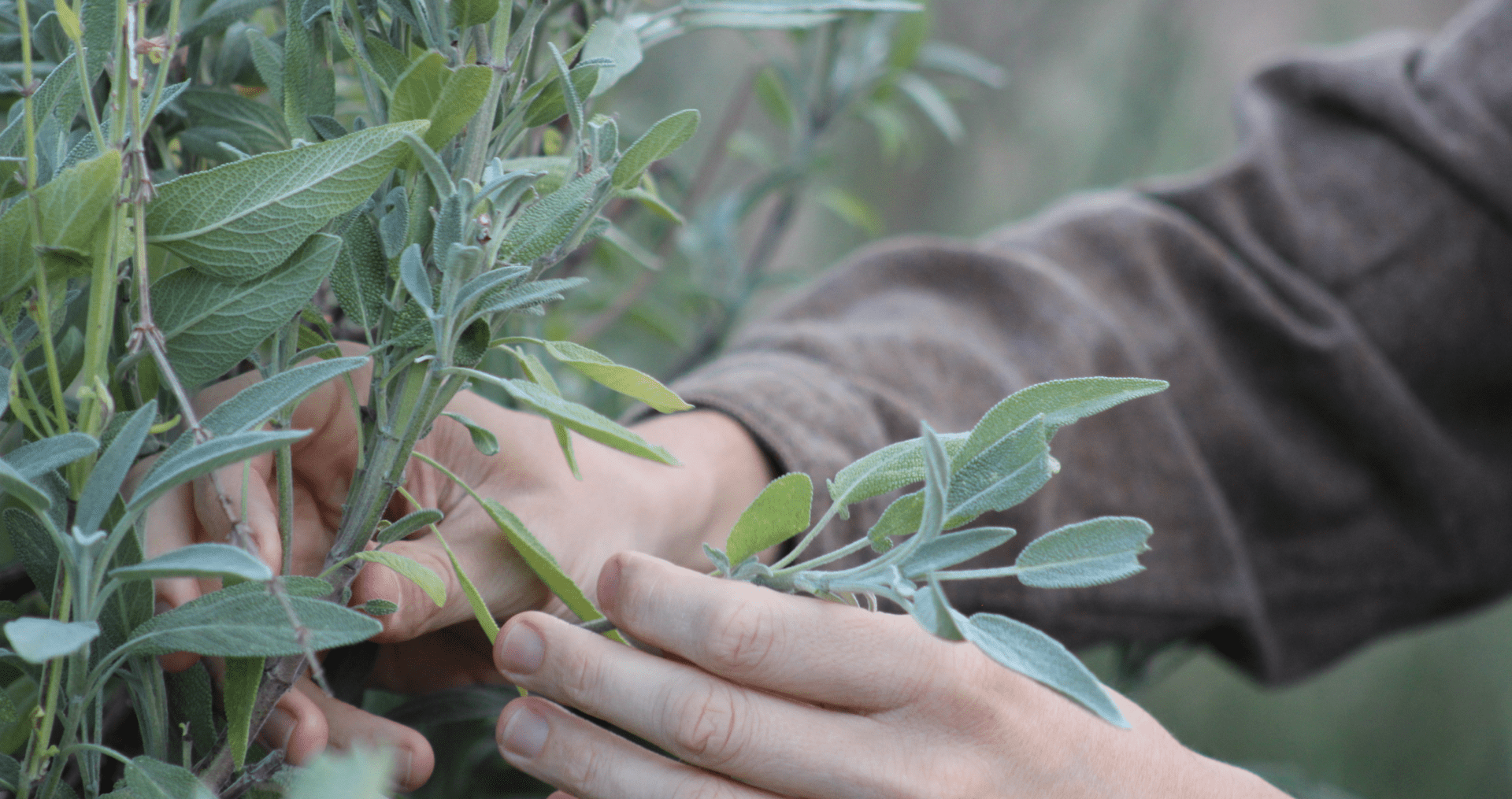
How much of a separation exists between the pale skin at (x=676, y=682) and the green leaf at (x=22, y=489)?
2.5 inches

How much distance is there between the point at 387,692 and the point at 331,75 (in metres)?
0.30

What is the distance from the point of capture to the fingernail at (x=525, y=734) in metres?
0.34

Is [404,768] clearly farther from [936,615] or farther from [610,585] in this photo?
[936,615]

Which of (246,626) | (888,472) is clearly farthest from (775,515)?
(246,626)

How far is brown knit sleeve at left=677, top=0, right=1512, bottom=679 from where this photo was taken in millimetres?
810

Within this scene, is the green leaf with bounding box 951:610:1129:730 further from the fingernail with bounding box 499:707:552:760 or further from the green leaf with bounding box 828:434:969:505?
the fingernail with bounding box 499:707:552:760

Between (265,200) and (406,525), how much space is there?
0.32 feet

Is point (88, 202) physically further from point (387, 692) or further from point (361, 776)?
point (387, 692)

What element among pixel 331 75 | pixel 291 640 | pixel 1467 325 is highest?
pixel 331 75

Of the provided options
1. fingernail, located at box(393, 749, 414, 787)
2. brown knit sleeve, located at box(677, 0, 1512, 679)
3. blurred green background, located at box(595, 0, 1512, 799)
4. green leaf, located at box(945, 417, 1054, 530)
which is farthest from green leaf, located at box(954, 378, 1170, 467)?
blurred green background, located at box(595, 0, 1512, 799)

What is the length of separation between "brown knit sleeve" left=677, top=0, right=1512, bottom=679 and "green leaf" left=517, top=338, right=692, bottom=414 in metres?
0.52

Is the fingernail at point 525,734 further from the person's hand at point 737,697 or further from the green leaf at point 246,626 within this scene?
the green leaf at point 246,626

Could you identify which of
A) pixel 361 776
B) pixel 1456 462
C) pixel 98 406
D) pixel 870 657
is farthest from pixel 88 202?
pixel 1456 462

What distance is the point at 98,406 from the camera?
22cm
